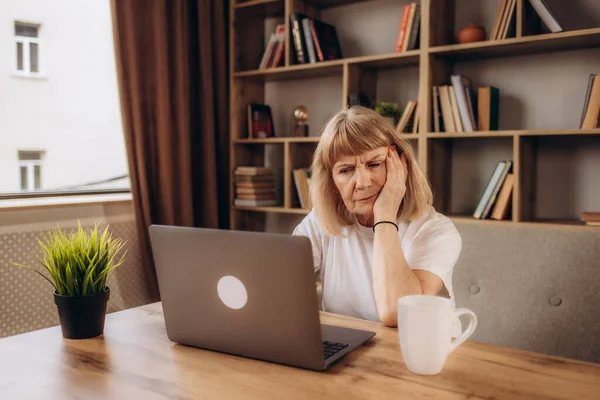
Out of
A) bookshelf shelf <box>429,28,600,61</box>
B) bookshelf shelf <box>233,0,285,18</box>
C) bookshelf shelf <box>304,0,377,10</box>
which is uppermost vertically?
bookshelf shelf <box>233,0,285,18</box>

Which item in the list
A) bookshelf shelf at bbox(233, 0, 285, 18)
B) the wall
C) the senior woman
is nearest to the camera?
the senior woman

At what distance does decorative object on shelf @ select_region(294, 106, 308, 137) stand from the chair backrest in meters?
1.22

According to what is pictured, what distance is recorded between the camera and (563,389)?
882 mm

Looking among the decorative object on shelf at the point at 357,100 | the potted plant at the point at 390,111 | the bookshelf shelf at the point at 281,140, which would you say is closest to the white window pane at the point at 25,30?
the bookshelf shelf at the point at 281,140

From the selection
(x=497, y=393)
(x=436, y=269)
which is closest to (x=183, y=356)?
(x=497, y=393)

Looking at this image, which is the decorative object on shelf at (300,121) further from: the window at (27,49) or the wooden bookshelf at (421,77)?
the window at (27,49)

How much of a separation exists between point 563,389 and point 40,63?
256 cm

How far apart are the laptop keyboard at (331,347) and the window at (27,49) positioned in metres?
2.14

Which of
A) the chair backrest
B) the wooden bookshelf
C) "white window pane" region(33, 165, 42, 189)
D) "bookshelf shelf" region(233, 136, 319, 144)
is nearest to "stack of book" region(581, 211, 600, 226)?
the wooden bookshelf

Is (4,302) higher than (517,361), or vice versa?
(517,361)

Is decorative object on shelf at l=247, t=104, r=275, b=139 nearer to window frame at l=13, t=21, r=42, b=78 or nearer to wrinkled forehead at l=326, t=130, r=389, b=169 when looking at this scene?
window frame at l=13, t=21, r=42, b=78

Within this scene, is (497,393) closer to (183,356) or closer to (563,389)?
(563,389)

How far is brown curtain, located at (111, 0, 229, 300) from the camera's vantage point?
2709 millimetres

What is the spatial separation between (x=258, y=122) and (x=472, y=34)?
1226 mm
